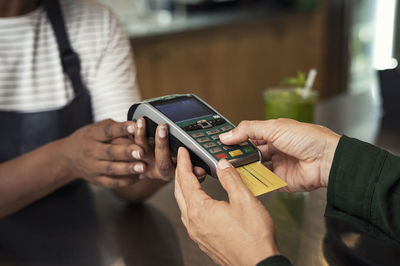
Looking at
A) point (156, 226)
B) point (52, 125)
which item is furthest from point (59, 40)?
point (156, 226)

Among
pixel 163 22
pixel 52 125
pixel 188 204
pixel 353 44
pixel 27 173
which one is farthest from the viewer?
pixel 353 44

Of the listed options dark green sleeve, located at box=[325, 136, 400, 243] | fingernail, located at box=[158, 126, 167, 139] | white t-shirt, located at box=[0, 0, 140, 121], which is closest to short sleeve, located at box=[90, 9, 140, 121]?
white t-shirt, located at box=[0, 0, 140, 121]

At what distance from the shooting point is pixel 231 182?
0.60 m

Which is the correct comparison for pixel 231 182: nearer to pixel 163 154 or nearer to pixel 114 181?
pixel 163 154

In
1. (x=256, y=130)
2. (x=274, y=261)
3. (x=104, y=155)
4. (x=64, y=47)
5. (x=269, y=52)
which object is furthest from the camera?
(x=269, y=52)

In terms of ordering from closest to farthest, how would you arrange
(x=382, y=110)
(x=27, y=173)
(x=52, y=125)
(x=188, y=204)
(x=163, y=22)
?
(x=188, y=204) → (x=27, y=173) → (x=52, y=125) → (x=382, y=110) → (x=163, y=22)

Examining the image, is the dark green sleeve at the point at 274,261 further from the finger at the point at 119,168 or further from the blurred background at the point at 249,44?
the blurred background at the point at 249,44

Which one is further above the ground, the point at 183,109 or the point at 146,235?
the point at 183,109

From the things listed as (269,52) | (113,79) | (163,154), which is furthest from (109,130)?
(269,52)

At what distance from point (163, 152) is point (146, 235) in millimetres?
155

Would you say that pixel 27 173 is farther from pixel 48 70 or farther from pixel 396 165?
pixel 396 165

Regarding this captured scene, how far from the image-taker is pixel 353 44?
3.45 meters

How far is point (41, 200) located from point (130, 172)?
0.24 metres

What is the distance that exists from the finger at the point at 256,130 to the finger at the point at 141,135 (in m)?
0.12
